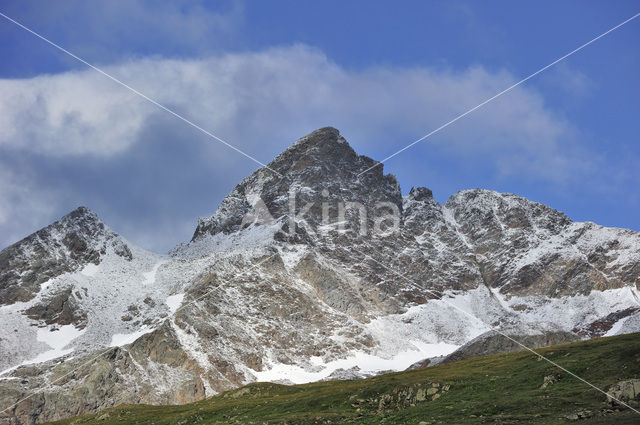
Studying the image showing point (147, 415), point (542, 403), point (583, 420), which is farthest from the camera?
point (147, 415)

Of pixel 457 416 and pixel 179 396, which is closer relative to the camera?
pixel 457 416

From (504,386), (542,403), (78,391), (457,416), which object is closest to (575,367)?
(504,386)

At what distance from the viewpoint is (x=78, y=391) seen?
192250mm

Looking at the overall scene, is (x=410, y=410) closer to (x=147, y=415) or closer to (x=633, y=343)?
(x=633, y=343)

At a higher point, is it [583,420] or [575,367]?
[575,367]

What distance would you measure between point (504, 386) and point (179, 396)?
149 meters

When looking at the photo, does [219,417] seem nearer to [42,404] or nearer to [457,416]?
[457,416]

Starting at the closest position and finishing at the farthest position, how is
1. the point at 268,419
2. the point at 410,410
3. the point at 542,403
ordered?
the point at 542,403
the point at 410,410
the point at 268,419

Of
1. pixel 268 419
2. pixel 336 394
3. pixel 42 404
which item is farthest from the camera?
pixel 42 404

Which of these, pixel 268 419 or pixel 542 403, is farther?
pixel 268 419

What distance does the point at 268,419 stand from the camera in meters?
71.6

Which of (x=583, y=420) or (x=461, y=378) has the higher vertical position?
(x=461, y=378)

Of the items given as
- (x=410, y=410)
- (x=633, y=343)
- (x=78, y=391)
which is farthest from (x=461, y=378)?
(x=78, y=391)

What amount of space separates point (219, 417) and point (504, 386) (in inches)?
1417
